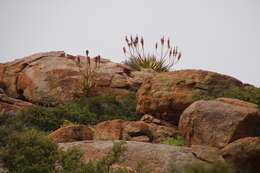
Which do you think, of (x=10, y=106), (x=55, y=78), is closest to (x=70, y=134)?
(x=10, y=106)

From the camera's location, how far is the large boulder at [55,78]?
17141 millimetres

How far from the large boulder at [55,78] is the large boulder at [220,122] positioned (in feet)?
25.0

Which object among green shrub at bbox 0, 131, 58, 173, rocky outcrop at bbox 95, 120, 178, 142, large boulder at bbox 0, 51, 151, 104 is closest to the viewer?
green shrub at bbox 0, 131, 58, 173

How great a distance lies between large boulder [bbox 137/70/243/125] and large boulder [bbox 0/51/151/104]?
3907mm

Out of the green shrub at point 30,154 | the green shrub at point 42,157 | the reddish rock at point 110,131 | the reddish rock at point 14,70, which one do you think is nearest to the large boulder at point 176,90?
the reddish rock at point 110,131

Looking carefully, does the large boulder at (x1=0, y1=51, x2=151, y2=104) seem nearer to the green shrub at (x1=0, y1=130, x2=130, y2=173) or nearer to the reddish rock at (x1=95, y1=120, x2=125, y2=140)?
the reddish rock at (x1=95, y1=120, x2=125, y2=140)

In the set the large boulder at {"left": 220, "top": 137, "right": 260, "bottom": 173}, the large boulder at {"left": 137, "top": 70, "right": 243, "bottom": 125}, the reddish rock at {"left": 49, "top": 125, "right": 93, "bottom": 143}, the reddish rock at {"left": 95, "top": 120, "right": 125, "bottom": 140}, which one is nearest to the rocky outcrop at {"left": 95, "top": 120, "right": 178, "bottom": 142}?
the reddish rock at {"left": 95, "top": 120, "right": 125, "bottom": 140}

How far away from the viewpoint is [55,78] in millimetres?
17719

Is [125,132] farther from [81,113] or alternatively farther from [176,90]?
[81,113]

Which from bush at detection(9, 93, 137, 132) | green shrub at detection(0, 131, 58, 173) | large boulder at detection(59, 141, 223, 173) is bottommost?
bush at detection(9, 93, 137, 132)

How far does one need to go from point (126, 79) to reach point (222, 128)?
933cm

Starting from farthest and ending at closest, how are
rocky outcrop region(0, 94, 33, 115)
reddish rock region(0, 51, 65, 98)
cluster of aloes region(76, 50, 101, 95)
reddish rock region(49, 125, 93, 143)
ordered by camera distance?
reddish rock region(0, 51, 65, 98) < cluster of aloes region(76, 50, 101, 95) < rocky outcrop region(0, 94, 33, 115) < reddish rock region(49, 125, 93, 143)

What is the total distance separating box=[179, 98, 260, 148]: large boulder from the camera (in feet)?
30.4

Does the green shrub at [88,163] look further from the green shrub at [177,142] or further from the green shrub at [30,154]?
the green shrub at [177,142]
